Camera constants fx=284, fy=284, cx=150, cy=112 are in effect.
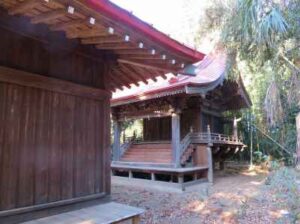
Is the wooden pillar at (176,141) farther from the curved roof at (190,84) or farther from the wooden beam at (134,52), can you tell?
the wooden beam at (134,52)

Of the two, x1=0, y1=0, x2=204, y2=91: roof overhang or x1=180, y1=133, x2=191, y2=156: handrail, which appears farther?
x1=180, y1=133, x2=191, y2=156: handrail

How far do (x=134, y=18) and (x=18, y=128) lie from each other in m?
1.90

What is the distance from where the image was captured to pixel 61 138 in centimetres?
391

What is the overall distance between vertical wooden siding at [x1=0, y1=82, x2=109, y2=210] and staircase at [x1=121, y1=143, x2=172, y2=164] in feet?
18.4

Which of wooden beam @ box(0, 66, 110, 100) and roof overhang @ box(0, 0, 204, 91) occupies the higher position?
roof overhang @ box(0, 0, 204, 91)

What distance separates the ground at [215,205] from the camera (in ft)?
17.7

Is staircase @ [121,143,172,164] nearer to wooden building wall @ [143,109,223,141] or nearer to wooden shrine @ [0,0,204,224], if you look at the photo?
wooden building wall @ [143,109,223,141]

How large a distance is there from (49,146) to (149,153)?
7.25 metres

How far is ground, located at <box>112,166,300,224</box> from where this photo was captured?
5.39 metres

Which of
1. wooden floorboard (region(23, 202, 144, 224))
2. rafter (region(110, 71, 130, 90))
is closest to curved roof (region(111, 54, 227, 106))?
rafter (region(110, 71, 130, 90))

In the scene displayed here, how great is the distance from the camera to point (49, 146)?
12.3 feet

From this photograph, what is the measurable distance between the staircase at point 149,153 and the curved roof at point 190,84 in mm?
2042

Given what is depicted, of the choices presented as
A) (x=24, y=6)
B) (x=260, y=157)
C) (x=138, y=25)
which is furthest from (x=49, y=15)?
(x=260, y=157)

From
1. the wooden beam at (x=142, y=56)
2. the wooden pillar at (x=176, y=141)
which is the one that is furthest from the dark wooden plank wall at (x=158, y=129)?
the wooden beam at (x=142, y=56)
